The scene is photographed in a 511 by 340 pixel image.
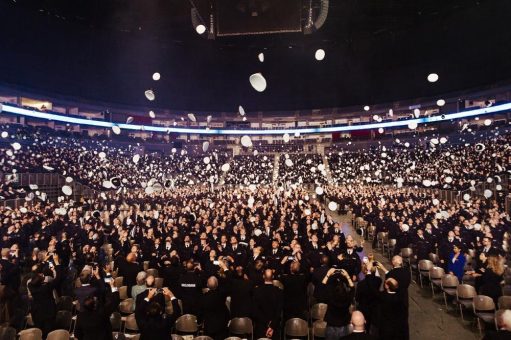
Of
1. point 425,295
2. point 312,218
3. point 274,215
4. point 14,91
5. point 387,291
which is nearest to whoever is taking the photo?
point 387,291

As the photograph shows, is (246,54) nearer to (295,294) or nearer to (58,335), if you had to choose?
(295,294)

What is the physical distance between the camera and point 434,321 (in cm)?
724

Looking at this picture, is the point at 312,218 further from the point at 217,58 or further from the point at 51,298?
the point at 217,58

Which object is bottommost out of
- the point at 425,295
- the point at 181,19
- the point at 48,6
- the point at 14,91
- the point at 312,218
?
the point at 425,295

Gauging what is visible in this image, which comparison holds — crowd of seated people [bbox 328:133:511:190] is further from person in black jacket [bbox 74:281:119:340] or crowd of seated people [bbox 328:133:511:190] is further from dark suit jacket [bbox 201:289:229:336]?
person in black jacket [bbox 74:281:119:340]

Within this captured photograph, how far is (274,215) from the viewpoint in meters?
14.7

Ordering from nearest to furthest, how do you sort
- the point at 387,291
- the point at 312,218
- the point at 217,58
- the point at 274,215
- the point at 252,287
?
1. the point at 387,291
2. the point at 252,287
3. the point at 312,218
4. the point at 274,215
5. the point at 217,58

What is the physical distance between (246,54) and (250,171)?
592 inches

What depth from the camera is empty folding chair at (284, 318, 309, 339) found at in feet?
17.6

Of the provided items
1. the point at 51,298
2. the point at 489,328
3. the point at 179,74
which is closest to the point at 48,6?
the point at 179,74

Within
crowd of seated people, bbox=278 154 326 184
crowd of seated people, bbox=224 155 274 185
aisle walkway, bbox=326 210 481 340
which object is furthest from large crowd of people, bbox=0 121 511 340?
crowd of seated people, bbox=224 155 274 185

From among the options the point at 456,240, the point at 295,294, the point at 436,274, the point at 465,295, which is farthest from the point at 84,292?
the point at 456,240

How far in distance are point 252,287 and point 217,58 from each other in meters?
41.2

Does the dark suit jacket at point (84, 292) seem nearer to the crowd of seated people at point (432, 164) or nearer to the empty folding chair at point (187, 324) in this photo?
the empty folding chair at point (187, 324)
